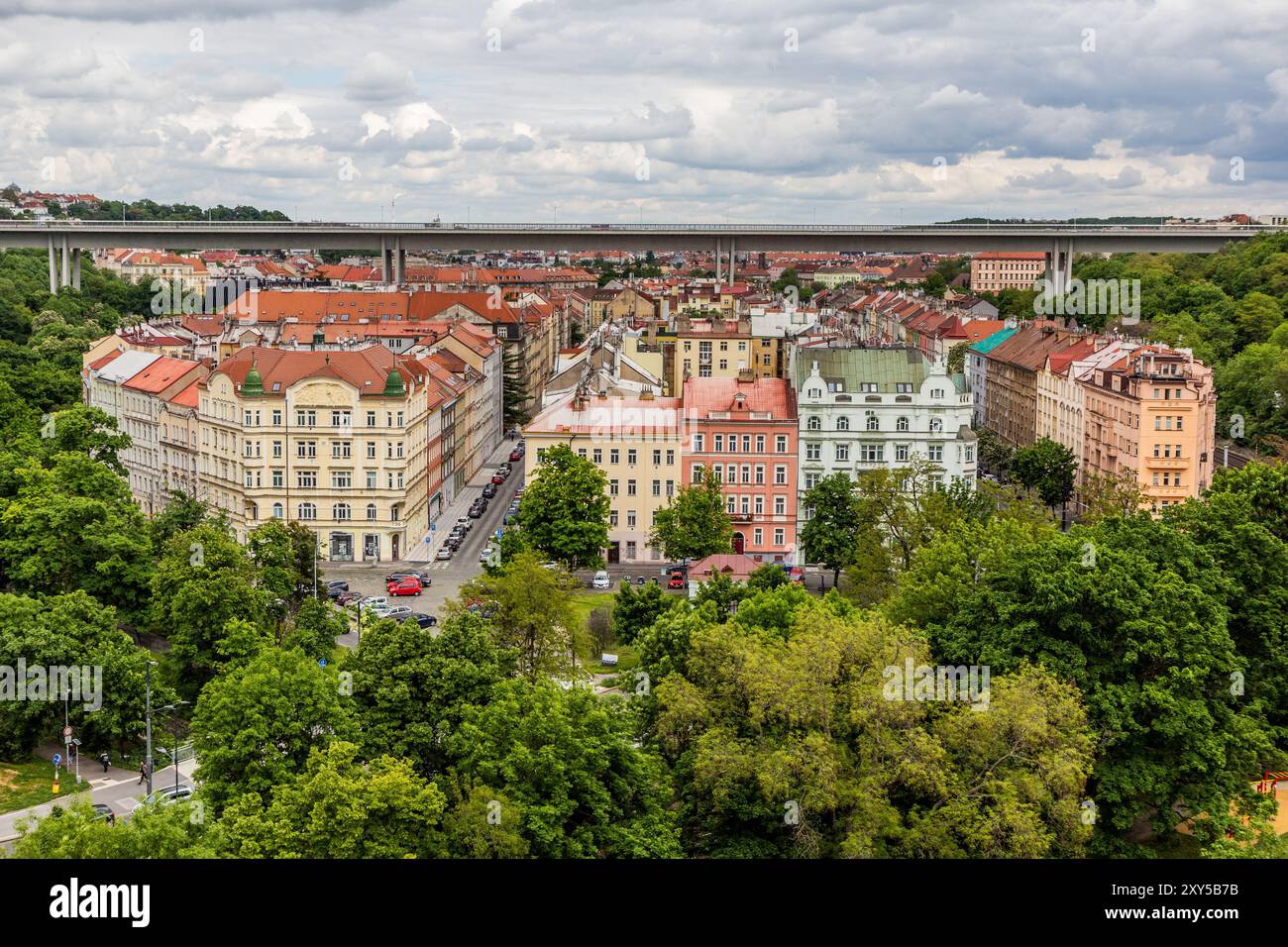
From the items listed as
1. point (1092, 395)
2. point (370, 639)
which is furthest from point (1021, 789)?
point (1092, 395)

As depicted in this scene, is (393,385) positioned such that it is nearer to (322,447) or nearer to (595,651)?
(322,447)

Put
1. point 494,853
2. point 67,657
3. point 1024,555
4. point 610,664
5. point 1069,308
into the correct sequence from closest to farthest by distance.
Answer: point 494,853
point 1024,555
point 67,657
point 610,664
point 1069,308

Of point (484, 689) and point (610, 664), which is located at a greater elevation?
point (484, 689)

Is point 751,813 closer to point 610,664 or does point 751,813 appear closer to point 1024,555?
point 1024,555

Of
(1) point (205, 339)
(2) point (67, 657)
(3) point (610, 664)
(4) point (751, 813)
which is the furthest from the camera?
(1) point (205, 339)

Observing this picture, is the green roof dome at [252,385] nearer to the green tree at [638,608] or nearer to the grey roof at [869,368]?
the grey roof at [869,368]

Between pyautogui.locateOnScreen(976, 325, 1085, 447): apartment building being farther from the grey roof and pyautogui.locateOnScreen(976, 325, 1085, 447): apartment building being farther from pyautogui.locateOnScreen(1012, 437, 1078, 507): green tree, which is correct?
the grey roof

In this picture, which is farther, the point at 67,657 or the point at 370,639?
the point at 67,657
